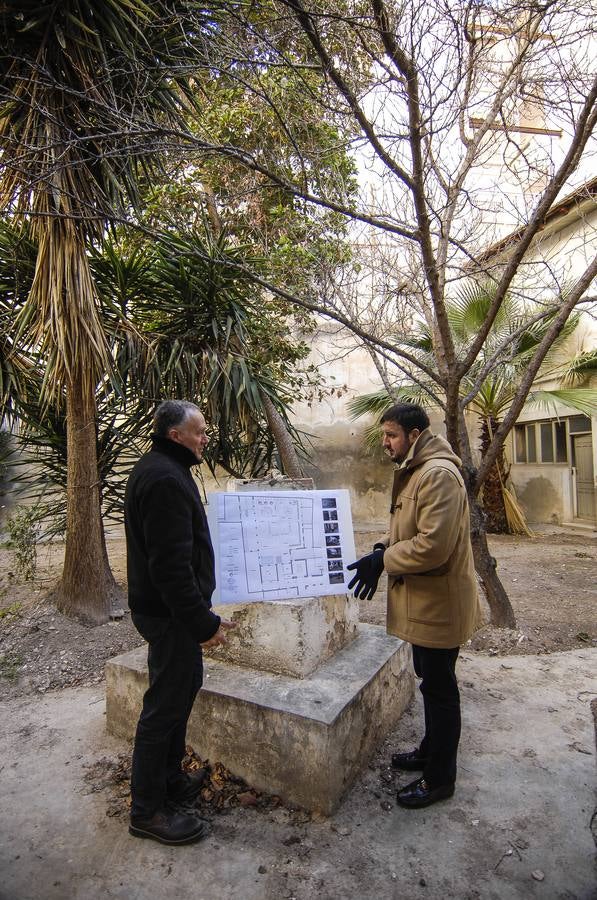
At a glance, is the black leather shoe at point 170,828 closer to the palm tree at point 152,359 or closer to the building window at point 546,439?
the palm tree at point 152,359

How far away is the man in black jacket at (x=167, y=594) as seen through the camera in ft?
6.19

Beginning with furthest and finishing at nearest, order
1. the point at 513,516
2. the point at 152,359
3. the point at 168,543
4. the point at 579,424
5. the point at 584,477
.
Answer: the point at 579,424, the point at 584,477, the point at 513,516, the point at 152,359, the point at 168,543

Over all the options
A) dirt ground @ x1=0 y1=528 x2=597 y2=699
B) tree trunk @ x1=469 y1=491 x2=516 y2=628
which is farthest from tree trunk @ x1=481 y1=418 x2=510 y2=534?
tree trunk @ x1=469 y1=491 x2=516 y2=628

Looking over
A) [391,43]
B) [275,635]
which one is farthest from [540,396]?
[275,635]

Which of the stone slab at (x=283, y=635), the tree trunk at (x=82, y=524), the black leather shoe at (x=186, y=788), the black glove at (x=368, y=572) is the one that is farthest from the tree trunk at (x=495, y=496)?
the black leather shoe at (x=186, y=788)

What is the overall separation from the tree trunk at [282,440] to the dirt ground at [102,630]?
161 cm

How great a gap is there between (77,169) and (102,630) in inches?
149

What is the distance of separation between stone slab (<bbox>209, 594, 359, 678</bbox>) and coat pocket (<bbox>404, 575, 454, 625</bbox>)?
0.58 meters

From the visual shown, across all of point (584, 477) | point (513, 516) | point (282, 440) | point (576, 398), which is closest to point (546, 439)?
point (584, 477)

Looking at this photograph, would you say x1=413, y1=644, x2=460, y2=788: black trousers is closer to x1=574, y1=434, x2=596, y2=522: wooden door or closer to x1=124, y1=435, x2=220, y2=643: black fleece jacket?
x1=124, y1=435, x2=220, y2=643: black fleece jacket

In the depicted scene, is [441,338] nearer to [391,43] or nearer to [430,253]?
[430,253]

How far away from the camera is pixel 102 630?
14.6 ft

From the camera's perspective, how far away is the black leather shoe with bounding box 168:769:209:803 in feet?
7.30

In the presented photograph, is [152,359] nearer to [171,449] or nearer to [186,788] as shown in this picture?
[171,449]
